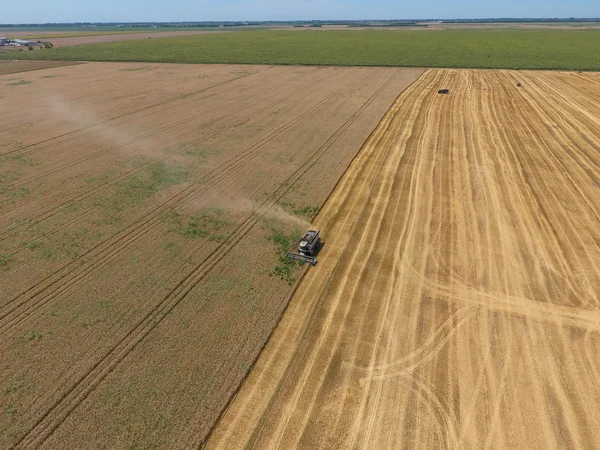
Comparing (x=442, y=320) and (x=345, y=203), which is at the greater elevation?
(x=442, y=320)

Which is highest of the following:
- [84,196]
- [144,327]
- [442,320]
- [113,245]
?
[442,320]

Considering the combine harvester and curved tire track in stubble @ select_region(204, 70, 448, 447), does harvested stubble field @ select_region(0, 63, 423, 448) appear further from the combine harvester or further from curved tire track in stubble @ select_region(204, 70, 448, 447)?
curved tire track in stubble @ select_region(204, 70, 448, 447)

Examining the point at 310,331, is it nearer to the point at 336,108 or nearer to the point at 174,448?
the point at 174,448

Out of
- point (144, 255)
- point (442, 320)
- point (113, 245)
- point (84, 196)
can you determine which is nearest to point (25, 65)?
point (84, 196)

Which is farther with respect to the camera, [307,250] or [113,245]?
[113,245]

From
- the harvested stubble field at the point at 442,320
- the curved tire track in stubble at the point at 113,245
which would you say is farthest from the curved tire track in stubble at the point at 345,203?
the curved tire track in stubble at the point at 113,245

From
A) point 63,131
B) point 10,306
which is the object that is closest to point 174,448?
point 10,306

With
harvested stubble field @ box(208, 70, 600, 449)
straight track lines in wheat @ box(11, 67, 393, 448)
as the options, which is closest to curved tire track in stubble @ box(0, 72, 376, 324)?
straight track lines in wheat @ box(11, 67, 393, 448)

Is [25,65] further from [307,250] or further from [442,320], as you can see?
[442,320]

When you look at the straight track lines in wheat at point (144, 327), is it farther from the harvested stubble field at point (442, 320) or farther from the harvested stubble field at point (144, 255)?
the harvested stubble field at point (442, 320)
